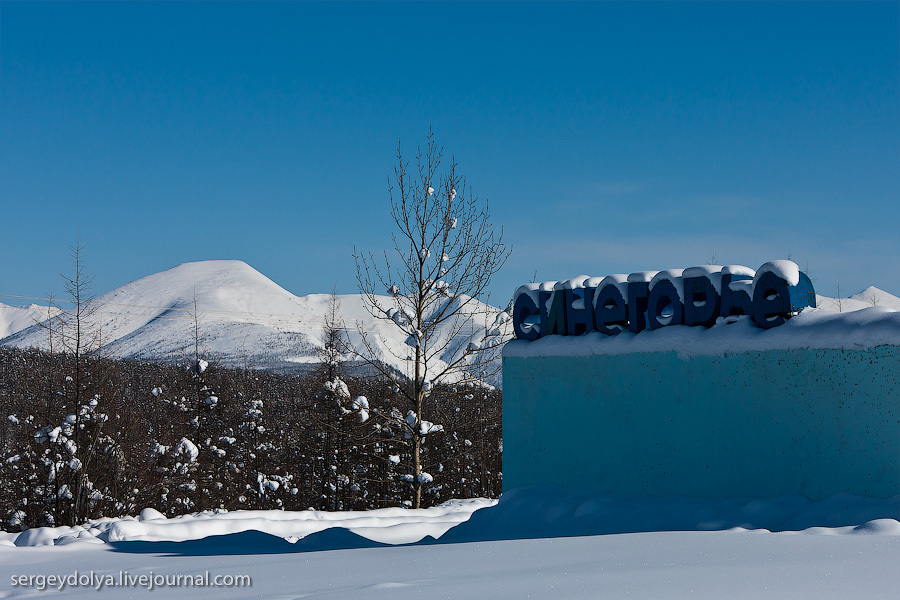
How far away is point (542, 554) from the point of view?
6.81 m

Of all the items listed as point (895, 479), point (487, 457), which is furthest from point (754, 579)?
point (487, 457)

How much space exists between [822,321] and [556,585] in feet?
14.8

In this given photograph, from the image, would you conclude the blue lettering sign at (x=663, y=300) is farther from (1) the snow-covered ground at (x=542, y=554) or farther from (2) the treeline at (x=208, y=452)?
(2) the treeline at (x=208, y=452)

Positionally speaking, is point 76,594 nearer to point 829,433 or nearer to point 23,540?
point 23,540

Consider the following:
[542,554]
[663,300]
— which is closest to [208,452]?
[663,300]

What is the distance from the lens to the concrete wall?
789 centimetres

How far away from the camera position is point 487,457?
43.9m

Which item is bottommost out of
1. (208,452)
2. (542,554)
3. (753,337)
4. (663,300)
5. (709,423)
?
(208,452)

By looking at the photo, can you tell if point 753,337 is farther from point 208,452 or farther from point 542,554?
point 208,452

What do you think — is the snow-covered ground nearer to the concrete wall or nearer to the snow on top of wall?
the concrete wall

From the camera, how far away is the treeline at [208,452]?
2619 cm

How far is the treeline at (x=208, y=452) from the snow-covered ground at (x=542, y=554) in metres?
Result: 5.74

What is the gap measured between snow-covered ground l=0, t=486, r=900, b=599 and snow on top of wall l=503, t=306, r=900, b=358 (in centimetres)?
154

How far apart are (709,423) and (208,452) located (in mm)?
32440
